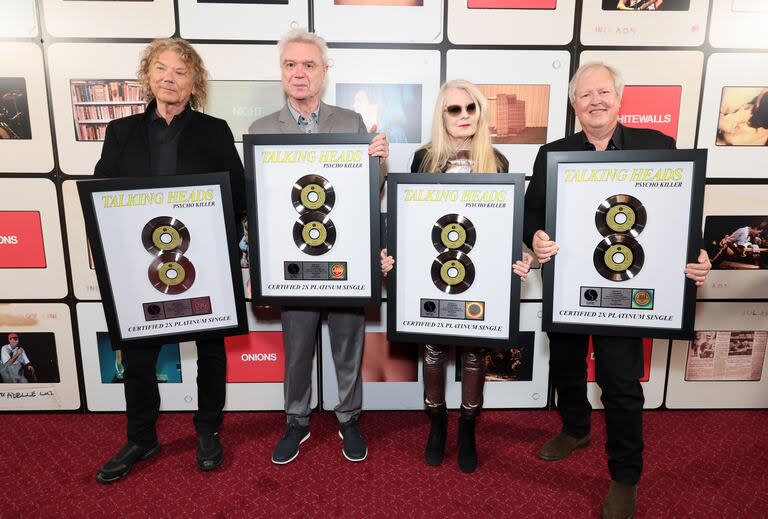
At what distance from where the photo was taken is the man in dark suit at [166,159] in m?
2.32

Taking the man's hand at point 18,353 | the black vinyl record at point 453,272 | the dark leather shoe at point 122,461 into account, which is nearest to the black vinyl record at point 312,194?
the black vinyl record at point 453,272

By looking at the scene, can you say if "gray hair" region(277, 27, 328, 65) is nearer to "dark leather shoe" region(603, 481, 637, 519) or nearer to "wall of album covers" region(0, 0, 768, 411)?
"wall of album covers" region(0, 0, 768, 411)

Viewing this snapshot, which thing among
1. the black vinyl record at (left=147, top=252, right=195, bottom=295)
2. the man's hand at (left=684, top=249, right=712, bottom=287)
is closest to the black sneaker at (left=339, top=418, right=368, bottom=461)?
the black vinyl record at (left=147, top=252, right=195, bottom=295)

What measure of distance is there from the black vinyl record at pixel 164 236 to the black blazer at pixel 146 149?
0.25 m

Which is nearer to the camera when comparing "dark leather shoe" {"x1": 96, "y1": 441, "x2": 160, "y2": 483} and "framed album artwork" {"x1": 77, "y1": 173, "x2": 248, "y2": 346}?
"framed album artwork" {"x1": 77, "y1": 173, "x2": 248, "y2": 346}

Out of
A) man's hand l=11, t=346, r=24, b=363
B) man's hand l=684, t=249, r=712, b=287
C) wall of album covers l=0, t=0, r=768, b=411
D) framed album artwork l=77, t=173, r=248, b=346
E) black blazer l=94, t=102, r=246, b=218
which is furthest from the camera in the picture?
man's hand l=11, t=346, r=24, b=363

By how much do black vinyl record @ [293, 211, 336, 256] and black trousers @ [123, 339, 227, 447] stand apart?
2.33ft

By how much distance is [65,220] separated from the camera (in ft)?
9.50

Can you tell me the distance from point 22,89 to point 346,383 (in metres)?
2.48

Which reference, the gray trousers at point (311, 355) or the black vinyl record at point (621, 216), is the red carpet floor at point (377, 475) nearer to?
the gray trousers at point (311, 355)

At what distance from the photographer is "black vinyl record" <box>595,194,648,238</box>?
6.53 feet

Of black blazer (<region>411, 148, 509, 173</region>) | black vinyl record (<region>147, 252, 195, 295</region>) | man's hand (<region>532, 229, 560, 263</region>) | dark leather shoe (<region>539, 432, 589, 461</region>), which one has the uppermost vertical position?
black blazer (<region>411, 148, 509, 173</region>)

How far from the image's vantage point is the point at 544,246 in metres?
2.08

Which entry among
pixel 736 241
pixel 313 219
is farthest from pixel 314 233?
pixel 736 241
